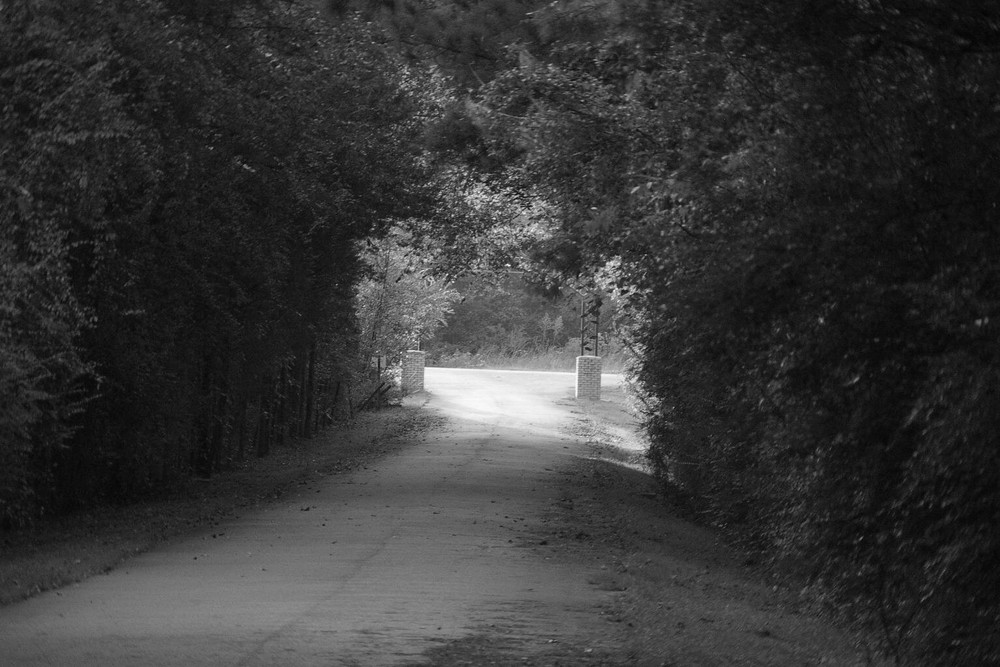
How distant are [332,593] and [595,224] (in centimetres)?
560

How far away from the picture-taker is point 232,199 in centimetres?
1748

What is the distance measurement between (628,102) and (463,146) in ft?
20.2

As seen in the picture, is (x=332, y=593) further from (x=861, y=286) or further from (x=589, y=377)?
(x=589, y=377)

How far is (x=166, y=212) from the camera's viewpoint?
1673 centimetres

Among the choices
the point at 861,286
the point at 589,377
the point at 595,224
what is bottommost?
the point at 589,377

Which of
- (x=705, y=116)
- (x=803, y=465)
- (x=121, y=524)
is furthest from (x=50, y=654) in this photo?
(x=121, y=524)

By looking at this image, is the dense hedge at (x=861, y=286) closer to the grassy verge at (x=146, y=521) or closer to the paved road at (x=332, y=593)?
the paved road at (x=332, y=593)

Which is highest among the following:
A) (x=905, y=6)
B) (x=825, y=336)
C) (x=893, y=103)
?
(x=905, y=6)

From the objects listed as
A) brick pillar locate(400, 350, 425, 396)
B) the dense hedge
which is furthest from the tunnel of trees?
brick pillar locate(400, 350, 425, 396)

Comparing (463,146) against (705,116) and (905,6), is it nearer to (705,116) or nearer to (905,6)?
(705,116)

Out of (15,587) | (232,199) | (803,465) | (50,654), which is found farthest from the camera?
(232,199)

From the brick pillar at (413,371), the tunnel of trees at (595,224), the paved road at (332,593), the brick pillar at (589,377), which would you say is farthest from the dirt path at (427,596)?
the brick pillar at (589,377)

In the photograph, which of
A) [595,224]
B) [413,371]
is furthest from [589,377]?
[595,224]

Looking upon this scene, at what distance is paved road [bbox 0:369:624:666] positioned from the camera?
8.91 m
